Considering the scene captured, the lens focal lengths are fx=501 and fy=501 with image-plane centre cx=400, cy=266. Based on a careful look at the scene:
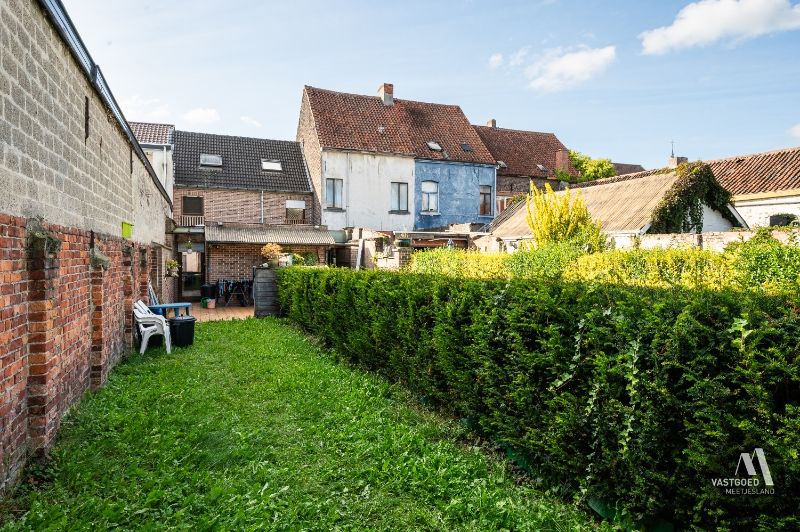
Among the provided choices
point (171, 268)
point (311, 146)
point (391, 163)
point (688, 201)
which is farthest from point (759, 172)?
point (171, 268)

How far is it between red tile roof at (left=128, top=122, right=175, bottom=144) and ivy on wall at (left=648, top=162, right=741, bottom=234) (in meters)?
21.8

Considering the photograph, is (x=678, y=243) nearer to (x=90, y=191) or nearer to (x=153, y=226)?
(x=90, y=191)

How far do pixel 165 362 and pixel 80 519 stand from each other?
571cm

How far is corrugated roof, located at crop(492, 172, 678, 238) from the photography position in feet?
57.7

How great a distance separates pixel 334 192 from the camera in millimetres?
25766

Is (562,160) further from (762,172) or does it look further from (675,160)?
(762,172)

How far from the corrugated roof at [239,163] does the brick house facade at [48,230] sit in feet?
58.5

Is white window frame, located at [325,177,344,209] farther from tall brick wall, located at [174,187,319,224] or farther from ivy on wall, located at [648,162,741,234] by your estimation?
ivy on wall, located at [648,162,741,234]

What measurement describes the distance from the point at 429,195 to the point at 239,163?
10268 millimetres

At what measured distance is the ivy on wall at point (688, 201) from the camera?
17062mm

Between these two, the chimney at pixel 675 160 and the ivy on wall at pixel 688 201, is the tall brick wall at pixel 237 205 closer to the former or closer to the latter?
the ivy on wall at pixel 688 201

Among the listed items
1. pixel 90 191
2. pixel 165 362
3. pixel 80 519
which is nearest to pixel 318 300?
pixel 165 362

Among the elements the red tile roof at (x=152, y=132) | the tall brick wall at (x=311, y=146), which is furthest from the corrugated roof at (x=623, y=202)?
the red tile roof at (x=152, y=132)

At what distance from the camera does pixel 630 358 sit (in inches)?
130
